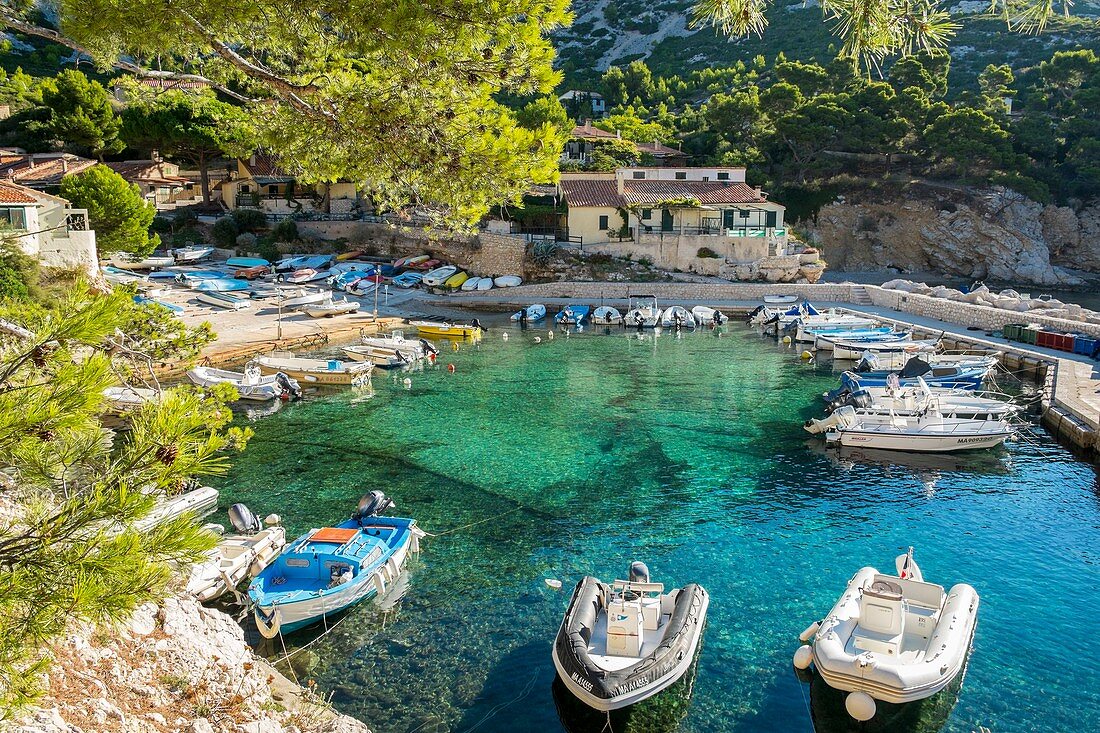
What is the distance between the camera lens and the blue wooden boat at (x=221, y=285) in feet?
139

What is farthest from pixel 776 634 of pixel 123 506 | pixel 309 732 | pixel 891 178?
pixel 891 178

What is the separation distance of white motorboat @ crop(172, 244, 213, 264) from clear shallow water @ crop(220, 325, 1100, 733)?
2855cm

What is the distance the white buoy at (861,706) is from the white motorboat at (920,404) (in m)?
13.0

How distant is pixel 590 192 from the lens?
49.4m

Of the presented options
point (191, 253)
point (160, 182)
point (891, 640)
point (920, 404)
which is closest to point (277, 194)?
point (160, 182)

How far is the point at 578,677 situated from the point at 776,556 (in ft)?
20.7

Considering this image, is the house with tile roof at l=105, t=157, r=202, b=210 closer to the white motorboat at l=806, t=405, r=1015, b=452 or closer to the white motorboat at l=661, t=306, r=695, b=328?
the white motorboat at l=661, t=306, r=695, b=328

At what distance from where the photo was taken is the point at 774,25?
102 metres

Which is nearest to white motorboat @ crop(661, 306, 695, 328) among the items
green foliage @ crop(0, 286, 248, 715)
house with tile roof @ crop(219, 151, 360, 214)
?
house with tile roof @ crop(219, 151, 360, 214)

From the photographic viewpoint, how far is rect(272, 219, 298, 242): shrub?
2116 inches

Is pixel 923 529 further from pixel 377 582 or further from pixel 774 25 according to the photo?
pixel 774 25

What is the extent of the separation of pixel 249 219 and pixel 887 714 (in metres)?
54.4

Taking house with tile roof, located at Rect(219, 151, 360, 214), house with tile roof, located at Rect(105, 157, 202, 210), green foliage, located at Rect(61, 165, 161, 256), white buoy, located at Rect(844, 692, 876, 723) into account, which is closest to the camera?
white buoy, located at Rect(844, 692, 876, 723)

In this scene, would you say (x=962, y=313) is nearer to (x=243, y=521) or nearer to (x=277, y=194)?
(x=243, y=521)
